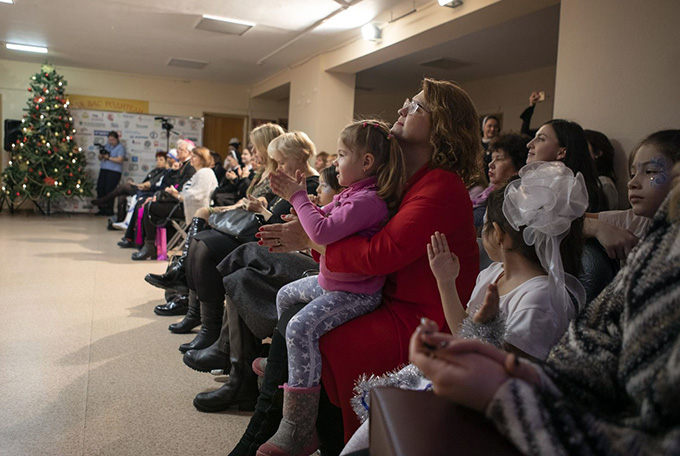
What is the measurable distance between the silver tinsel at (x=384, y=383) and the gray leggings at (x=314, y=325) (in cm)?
17

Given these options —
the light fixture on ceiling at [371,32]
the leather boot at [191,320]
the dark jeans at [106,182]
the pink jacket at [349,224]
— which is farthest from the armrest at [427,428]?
the dark jeans at [106,182]

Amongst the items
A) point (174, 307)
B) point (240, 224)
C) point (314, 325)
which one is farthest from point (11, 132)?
point (314, 325)

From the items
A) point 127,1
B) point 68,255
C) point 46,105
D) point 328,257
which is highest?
point 127,1

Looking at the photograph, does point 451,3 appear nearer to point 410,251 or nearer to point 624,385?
point 410,251

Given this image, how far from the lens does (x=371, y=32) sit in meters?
6.46

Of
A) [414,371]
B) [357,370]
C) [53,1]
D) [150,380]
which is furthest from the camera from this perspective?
[53,1]

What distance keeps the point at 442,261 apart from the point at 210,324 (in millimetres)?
1714

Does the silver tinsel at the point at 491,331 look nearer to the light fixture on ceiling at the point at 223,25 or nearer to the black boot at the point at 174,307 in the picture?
the black boot at the point at 174,307

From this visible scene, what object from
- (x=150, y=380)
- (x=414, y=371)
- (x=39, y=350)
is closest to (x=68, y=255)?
(x=39, y=350)

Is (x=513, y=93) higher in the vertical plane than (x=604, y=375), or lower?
higher

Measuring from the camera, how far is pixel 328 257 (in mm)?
1629

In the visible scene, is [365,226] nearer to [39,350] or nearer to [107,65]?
[39,350]

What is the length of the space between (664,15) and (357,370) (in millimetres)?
2951

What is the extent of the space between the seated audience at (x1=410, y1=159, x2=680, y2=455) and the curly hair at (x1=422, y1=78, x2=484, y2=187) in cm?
86
